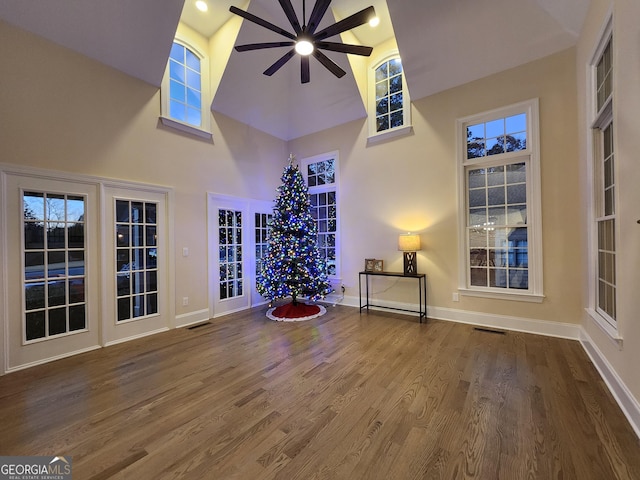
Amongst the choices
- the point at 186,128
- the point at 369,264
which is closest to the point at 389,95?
the point at 369,264

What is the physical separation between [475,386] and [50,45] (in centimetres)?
570

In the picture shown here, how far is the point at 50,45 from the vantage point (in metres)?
3.16

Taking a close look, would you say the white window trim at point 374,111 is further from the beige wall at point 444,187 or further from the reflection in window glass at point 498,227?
the reflection in window glass at point 498,227

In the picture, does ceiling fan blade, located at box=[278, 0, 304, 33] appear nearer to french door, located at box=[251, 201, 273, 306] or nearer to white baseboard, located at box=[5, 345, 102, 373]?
french door, located at box=[251, 201, 273, 306]

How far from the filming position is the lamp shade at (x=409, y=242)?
14.3ft

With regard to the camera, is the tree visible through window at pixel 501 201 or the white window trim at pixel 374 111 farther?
the white window trim at pixel 374 111

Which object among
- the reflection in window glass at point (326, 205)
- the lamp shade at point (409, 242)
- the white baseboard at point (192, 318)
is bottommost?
the white baseboard at point (192, 318)

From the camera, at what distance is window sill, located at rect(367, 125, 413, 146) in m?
4.67

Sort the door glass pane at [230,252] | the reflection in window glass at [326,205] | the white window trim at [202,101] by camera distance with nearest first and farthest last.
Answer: the white window trim at [202,101] < the door glass pane at [230,252] < the reflection in window glass at [326,205]

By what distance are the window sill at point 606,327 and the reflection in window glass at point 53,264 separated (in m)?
5.43

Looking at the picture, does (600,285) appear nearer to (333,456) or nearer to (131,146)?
(333,456)

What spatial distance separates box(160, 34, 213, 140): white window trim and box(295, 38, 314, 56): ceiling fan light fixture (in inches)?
86.7

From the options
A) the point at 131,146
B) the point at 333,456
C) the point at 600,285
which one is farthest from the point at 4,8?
the point at 600,285

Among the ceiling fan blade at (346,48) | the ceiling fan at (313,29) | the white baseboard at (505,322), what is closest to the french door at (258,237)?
the white baseboard at (505,322)
